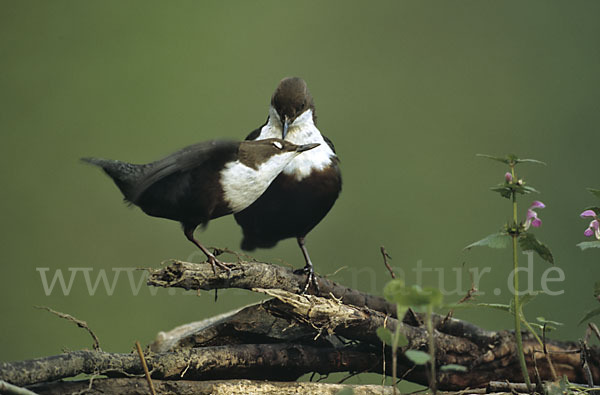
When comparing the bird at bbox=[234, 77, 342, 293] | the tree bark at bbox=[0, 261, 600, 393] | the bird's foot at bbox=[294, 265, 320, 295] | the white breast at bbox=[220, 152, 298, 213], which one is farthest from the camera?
the bird at bbox=[234, 77, 342, 293]

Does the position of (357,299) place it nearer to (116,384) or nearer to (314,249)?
(116,384)

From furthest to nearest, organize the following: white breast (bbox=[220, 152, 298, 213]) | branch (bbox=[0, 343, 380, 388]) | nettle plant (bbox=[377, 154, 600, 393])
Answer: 1. white breast (bbox=[220, 152, 298, 213])
2. branch (bbox=[0, 343, 380, 388])
3. nettle plant (bbox=[377, 154, 600, 393])

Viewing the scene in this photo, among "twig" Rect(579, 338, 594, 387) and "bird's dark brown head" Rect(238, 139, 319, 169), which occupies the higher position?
"bird's dark brown head" Rect(238, 139, 319, 169)

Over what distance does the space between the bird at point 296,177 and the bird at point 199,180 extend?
28 centimetres

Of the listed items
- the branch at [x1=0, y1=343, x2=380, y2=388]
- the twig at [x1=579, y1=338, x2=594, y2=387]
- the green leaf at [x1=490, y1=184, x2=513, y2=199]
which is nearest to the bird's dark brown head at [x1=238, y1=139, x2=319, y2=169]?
the branch at [x1=0, y1=343, x2=380, y2=388]

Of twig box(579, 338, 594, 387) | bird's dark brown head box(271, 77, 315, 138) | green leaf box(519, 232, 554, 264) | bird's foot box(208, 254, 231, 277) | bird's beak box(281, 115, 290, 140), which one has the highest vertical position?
bird's dark brown head box(271, 77, 315, 138)

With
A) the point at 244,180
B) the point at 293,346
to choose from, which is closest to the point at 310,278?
the point at 293,346

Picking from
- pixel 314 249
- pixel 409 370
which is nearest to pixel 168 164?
pixel 409 370

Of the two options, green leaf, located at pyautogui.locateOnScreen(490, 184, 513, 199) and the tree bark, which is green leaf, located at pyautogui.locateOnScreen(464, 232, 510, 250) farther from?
the tree bark

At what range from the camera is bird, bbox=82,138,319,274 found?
4.54ft

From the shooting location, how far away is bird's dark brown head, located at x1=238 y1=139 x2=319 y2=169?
57.0 inches

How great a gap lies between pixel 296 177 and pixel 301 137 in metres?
0.11

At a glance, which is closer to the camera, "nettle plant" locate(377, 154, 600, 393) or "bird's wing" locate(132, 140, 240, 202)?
"nettle plant" locate(377, 154, 600, 393)

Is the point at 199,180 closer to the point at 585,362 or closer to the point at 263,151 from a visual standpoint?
the point at 263,151
